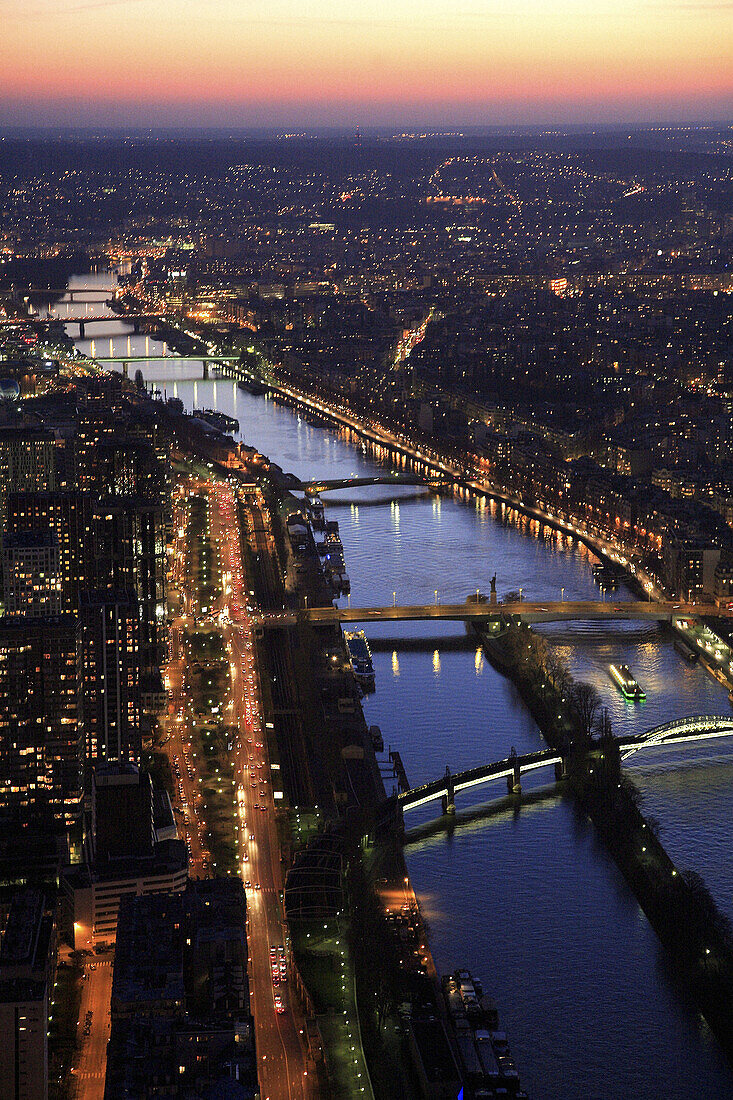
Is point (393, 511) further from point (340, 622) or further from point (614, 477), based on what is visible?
point (340, 622)

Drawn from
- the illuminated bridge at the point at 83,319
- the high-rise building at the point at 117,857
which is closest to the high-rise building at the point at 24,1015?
the high-rise building at the point at 117,857

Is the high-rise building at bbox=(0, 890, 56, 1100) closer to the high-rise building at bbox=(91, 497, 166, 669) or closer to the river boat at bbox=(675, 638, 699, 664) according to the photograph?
the high-rise building at bbox=(91, 497, 166, 669)

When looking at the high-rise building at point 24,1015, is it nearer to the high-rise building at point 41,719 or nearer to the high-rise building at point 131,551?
the high-rise building at point 41,719

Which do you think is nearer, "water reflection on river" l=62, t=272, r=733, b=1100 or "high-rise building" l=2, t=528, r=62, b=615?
"water reflection on river" l=62, t=272, r=733, b=1100

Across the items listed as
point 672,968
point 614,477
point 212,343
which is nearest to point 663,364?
point 212,343

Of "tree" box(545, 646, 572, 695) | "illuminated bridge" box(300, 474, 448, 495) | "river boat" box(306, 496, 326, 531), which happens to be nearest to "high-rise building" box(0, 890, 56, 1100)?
"tree" box(545, 646, 572, 695)

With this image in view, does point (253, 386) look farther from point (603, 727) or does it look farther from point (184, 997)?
point (184, 997)
